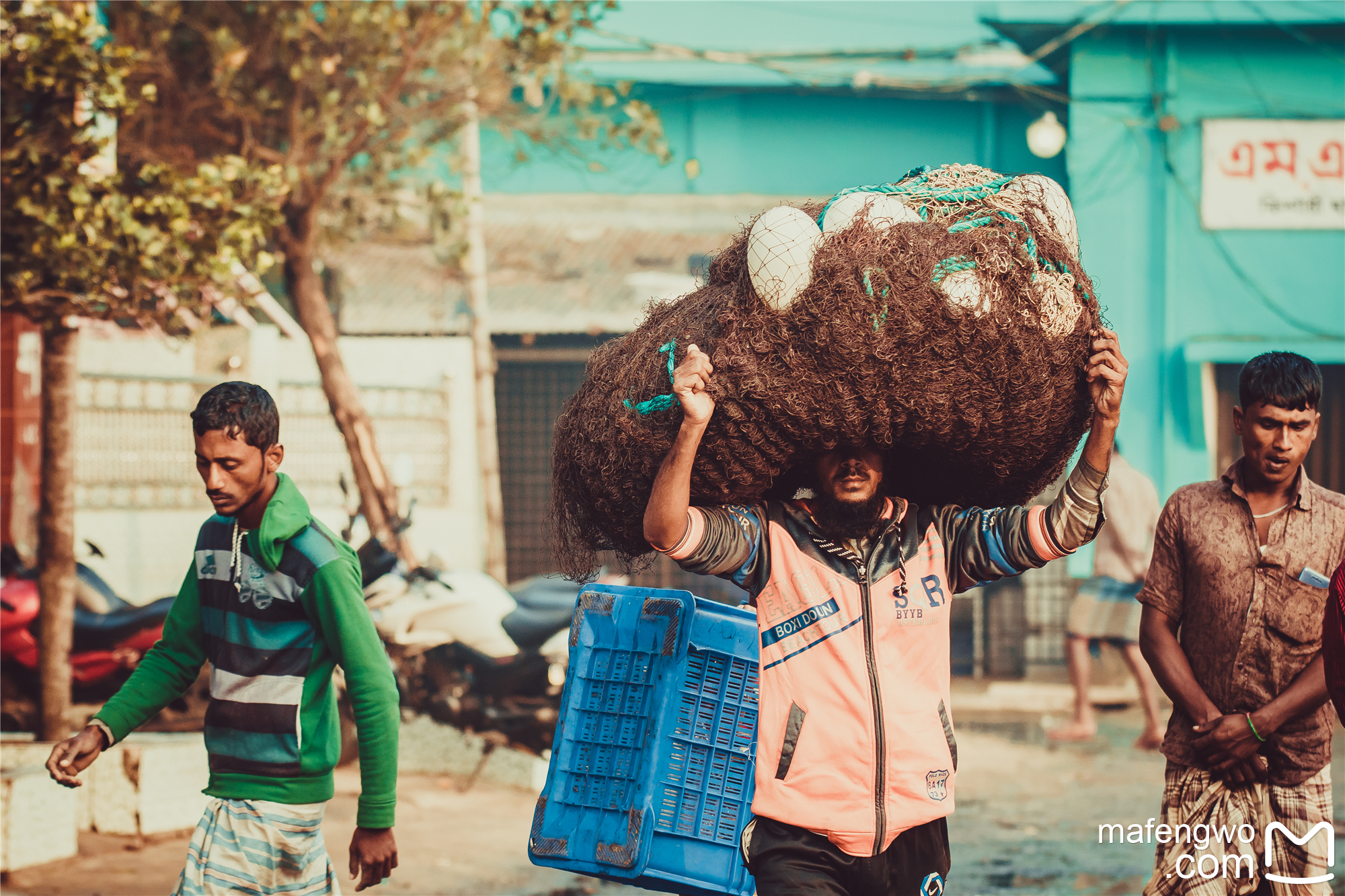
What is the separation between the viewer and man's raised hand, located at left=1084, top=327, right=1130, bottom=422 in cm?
279

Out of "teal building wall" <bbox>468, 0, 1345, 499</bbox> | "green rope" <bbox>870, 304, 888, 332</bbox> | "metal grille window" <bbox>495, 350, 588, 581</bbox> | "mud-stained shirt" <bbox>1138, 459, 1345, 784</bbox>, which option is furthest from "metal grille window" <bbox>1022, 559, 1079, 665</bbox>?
"green rope" <bbox>870, 304, 888, 332</bbox>

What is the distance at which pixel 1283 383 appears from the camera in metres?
3.27

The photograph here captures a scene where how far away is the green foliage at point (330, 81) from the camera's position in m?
6.89

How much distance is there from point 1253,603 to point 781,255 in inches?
68.5

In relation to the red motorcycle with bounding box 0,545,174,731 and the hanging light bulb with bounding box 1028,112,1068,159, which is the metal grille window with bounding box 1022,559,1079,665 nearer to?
the hanging light bulb with bounding box 1028,112,1068,159

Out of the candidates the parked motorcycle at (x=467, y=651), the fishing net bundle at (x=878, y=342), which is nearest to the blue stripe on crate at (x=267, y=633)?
the fishing net bundle at (x=878, y=342)

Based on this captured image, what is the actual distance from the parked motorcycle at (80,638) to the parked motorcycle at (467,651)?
1.30 m

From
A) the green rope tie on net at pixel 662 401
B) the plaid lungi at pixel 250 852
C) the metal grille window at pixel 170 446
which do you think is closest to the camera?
the green rope tie on net at pixel 662 401

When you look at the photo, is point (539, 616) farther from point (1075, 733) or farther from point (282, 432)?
point (1075, 733)

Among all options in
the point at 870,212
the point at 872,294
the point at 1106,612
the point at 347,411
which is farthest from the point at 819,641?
the point at 1106,612

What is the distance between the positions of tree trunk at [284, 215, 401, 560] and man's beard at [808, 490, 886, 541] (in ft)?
16.5

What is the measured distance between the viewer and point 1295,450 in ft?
10.9

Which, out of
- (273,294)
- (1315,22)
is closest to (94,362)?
(273,294)

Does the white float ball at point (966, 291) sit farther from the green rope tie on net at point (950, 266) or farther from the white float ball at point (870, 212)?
the white float ball at point (870, 212)
